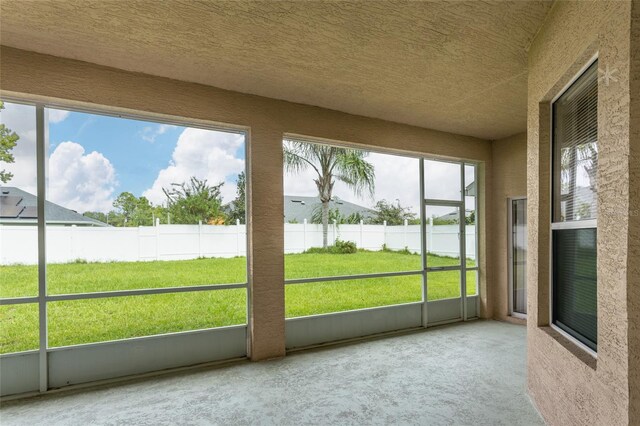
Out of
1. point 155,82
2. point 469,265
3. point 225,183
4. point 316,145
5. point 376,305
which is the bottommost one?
point 376,305

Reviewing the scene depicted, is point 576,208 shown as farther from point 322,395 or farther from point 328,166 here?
point 328,166

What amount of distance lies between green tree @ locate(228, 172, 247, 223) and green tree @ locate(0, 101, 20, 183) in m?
2.02

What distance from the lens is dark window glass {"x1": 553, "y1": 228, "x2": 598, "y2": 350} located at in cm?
212

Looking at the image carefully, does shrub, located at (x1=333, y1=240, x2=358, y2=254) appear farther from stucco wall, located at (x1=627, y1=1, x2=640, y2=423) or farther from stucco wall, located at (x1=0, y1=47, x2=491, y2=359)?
stucco wall, located at (x1=627, y1=1, x2=640, y2=423)

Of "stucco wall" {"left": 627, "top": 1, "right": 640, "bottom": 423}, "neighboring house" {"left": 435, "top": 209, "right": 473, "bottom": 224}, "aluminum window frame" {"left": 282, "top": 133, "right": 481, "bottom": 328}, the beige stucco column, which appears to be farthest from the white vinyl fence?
"stucco wall" {"left": 627, "top": 1, "right": 640, "bottom": 423}

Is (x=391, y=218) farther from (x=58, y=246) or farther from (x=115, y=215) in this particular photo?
(x=58, y=246)

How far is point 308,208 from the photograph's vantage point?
14.8 feet

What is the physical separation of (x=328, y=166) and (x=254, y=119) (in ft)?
4.03

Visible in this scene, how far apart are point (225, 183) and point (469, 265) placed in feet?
14.0

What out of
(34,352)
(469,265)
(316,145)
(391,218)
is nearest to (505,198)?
(469,265)

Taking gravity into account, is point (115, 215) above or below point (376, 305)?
above

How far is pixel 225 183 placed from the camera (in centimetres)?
399

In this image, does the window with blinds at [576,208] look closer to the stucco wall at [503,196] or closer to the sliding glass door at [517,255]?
the stucco wall at [503,196]

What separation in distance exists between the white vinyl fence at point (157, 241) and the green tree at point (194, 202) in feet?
0.30
